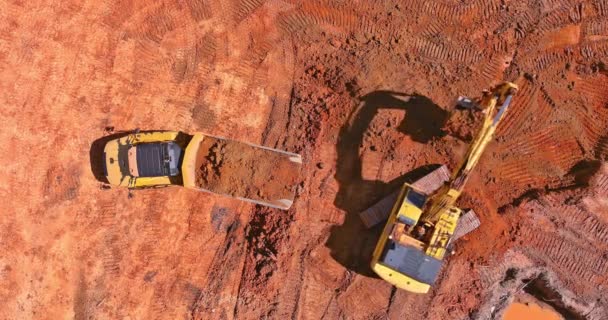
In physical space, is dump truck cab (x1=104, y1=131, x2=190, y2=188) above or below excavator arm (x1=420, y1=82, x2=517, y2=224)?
below

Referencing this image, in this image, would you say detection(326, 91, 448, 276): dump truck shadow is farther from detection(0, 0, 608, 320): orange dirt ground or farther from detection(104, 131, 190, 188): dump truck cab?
detection(104, 131, 190, 188): dump truck cab

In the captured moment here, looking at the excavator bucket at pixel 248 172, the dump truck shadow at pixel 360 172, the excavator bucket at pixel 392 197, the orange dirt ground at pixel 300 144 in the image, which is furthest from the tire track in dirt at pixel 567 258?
the excavator bucket at pixel 248 172

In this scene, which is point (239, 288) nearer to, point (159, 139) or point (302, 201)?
point (302, 201)

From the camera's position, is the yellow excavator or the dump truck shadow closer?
the yellow excavator

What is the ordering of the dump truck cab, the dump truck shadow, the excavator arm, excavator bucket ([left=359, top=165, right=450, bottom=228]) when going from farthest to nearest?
1. the dump truck shadow
2. excavator bucket ([left=359, top=165, right=450, bottom=228])
3. the dump truck cab
4. the excavator arm

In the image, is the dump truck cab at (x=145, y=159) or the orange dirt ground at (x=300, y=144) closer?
the dump truck cab at (x=145, y=159)

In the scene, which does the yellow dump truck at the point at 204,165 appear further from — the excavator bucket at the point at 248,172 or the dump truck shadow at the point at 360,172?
the dump truck shadow at the point at 360,172

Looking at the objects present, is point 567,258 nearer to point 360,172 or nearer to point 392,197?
point 392,197

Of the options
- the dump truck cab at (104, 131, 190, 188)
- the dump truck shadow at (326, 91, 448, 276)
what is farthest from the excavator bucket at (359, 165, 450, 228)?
the dump truck cab at (104, 131, 190, 188)

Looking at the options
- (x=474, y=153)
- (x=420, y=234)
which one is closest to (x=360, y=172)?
(x=420, y=234)
